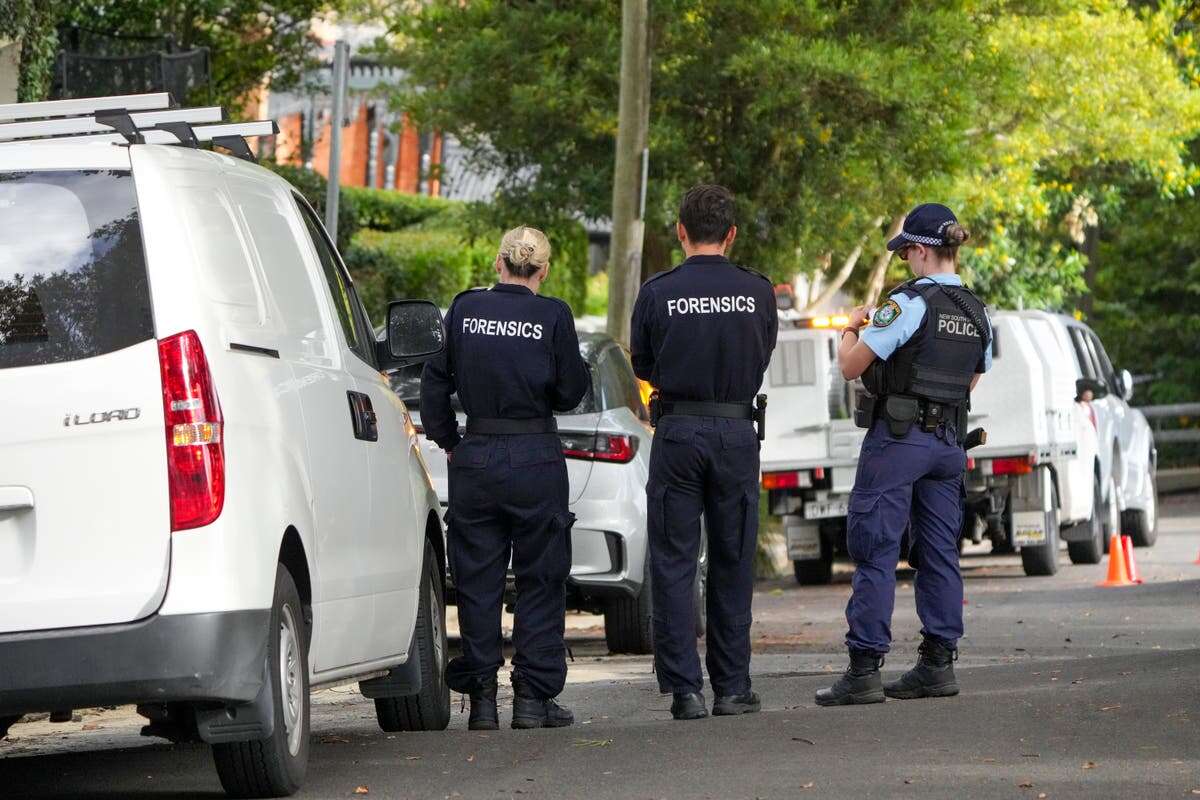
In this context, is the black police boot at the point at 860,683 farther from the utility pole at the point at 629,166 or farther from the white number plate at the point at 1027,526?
the utility pole at the point at 629,166

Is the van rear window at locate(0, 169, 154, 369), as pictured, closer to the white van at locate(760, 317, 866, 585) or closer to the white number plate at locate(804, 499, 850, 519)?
the white van at locate(760, 317, 866, 585)

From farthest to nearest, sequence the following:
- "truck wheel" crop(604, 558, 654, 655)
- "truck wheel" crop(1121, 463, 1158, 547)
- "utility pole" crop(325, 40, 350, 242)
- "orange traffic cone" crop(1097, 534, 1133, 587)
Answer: "truck wheel" crop(1121, 463, 1158, 547), "orange traffic cone" crop(1097, 534, 1133, 587), "utility pole" crop(325, 40, 350, 242), "truck wheel" crop(604, 558, 654, 655)

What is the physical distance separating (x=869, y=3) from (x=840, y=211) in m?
2.52

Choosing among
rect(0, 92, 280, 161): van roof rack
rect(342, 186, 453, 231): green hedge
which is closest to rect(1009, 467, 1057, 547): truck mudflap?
rect(0, 92, 280, 161): van roof rack

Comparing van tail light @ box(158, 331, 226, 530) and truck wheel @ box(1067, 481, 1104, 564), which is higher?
van tail light @ box(158, 331, 226, 530)

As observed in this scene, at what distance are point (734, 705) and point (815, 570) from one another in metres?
9.05

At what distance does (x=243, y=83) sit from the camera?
75.1ft

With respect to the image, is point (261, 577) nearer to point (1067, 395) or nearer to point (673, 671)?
point (673, 671)

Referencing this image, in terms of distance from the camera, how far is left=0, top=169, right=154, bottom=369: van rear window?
5699 mm

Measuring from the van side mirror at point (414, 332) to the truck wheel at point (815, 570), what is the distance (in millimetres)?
9835

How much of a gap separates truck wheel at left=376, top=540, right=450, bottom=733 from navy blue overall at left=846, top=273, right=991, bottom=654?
1542 millimetres

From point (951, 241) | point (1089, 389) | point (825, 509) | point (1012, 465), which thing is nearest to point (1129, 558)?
point (1012, 465)

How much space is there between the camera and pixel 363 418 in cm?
713

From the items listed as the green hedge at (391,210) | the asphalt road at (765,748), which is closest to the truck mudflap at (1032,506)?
the asphalt road at (765,748)
